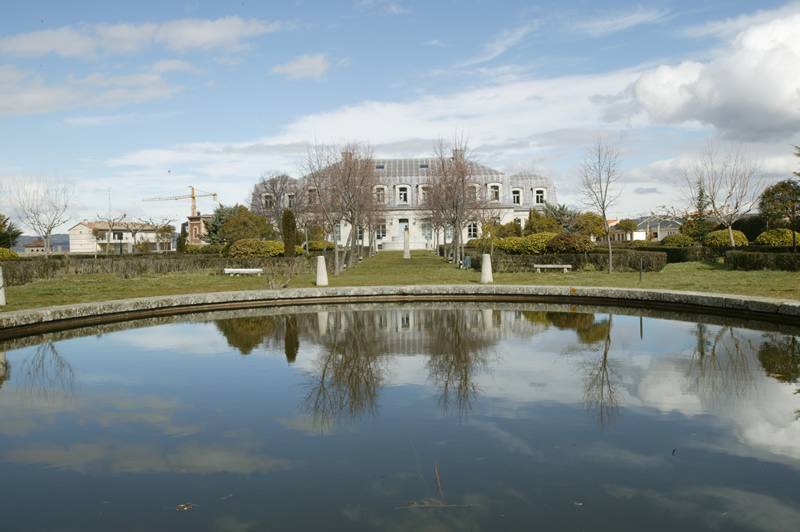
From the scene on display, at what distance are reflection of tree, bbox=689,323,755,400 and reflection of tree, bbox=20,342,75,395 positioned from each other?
801 centimetres

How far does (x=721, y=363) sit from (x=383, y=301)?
30.4ft

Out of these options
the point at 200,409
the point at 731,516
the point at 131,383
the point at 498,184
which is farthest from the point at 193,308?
the point at 498,184

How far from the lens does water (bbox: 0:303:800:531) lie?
4.36 metres

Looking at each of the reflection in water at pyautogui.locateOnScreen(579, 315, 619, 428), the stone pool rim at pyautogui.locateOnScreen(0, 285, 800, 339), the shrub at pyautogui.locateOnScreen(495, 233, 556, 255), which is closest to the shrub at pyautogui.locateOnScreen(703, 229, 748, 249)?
the shrub at pyautogui.locateOnScreen(495, 233, 556, 255)

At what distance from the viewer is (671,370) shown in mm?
8180

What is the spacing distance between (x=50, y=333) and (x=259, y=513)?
32.1 feet

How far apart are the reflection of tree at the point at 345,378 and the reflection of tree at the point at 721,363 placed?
12.9 ft

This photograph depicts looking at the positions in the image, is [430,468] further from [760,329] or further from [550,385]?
[760,329]

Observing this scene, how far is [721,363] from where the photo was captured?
8469 millimetres

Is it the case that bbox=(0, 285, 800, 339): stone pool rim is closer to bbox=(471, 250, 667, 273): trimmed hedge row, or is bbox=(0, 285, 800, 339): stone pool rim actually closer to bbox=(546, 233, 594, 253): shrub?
bbox=(471, 250, 667, 273): trimmed hedge row

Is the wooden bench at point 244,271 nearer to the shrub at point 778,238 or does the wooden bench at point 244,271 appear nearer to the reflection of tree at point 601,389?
the reflection of tree at point 601,389

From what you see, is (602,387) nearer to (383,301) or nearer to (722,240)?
(383,301)

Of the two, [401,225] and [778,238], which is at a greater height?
[401,225]

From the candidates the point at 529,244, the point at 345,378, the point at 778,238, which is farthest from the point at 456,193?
the point at 345,378
